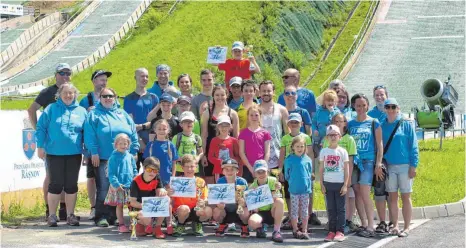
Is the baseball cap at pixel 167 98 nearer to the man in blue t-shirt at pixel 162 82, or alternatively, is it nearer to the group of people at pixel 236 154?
the group of people at pixel 236 154

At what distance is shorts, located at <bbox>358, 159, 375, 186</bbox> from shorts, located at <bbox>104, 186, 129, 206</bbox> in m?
3.38

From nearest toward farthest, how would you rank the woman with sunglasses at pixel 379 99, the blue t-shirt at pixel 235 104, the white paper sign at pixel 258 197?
the white paper sign at pixel 258 197 → the woman with sunglasses at pixel 379 99 → the blue t-shirt at pixel 235 104

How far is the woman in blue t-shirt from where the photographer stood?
11875 millimetres

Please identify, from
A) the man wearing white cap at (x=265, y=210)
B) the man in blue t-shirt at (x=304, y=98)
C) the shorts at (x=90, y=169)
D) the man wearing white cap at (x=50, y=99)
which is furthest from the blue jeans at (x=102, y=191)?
the man in blue t-shirt at (x=304, y=98)

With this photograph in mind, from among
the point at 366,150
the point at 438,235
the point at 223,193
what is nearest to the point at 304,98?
the point at 366,150

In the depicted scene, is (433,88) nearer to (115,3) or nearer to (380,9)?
(380,9)

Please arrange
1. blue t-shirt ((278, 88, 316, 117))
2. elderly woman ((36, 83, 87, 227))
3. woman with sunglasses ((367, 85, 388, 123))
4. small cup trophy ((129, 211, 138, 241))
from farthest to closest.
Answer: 1. blue t-shirt ((278, 88, 316, 117))
2. woman with sunglasses ((367, 85, 388, 123))
3. elderly woman ((36, 83, 87, 227))
4. small cup trophy ((129, 211, 138, 241))

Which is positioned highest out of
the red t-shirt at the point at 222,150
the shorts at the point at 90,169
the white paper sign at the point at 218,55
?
the white paper sign at the point at 218,55

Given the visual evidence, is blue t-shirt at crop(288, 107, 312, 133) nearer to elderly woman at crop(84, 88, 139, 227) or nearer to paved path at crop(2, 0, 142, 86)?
elderly woman at crop(84, 88, 139, 227)

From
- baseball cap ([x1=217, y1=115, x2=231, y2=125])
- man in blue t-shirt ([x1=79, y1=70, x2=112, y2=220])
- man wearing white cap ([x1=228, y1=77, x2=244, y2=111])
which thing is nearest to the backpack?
baseball cap ([x1=217, y1=115, x2=231, y2=125])

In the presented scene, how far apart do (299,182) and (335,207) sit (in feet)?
1.99

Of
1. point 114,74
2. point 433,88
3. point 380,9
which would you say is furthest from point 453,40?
point 433,88

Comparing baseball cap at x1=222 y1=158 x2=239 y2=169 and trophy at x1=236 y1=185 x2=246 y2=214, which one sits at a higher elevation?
baseball cap at x1=222 y1=158 x2=239 y2=169

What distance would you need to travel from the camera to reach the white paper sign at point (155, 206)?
1116 centimetres
